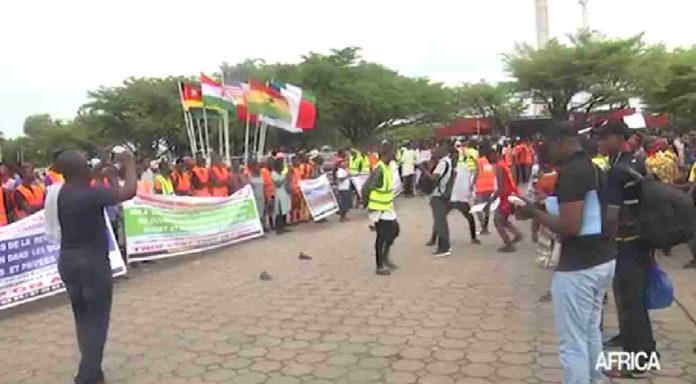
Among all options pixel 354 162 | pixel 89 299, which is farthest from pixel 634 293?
pixel 354 162

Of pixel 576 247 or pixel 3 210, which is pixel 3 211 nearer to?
pixel 3 210

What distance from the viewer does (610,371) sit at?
4.39 m

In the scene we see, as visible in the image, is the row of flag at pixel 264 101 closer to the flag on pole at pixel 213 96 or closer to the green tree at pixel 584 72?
the flag on pole at pixel 213 96

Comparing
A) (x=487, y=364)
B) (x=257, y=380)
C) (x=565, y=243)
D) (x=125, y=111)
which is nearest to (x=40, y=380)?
(x=257, y=380)

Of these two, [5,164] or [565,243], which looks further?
[5,164]

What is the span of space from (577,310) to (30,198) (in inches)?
265

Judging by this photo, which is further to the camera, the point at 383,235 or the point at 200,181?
the point at 200,181

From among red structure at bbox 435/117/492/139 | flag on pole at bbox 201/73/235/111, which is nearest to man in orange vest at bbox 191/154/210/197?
flag on pole at bbox 201/73/235/111

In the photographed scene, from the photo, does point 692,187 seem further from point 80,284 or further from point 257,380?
point 80,284

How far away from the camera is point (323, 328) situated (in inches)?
228

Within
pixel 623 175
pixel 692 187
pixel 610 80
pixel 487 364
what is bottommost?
pixel 487 364

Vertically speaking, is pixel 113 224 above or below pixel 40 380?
above

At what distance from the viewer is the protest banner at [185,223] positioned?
8547 millimetres

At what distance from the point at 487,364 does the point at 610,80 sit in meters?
30.3
